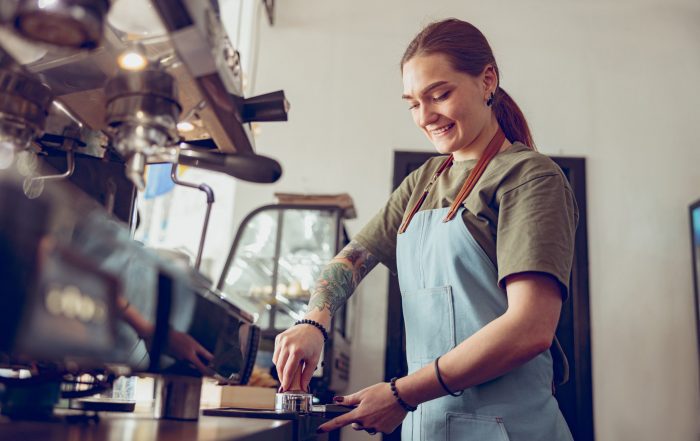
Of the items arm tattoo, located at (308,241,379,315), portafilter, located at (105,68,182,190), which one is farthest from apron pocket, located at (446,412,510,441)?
portafilter, located at (105,68,182,190)

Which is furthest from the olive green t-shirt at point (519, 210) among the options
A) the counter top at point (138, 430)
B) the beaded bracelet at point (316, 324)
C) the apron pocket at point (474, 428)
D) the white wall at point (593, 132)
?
the white wall at point (593, 132)

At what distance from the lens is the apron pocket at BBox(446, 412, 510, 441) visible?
3.77 ft

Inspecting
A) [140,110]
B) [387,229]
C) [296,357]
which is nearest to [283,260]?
[387,229]

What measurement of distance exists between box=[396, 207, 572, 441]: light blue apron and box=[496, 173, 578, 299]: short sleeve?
0.08m

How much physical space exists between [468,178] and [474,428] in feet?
1.57

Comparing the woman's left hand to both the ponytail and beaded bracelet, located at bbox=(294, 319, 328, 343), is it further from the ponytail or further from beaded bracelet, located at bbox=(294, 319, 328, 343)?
the ponytail

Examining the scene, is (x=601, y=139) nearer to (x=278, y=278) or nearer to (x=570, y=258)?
(x=278, y=278)

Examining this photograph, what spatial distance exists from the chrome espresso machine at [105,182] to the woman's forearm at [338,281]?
0.28 metres

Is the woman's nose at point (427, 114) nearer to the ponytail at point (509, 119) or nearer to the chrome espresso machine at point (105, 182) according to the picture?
the ponytail at point (509, 119)

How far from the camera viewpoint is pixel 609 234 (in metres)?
3.58

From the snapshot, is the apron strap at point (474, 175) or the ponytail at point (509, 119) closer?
the apron strap at point (474, 175)

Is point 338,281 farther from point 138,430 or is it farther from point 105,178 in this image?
point 138,430

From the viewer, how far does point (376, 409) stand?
1094 millimetres

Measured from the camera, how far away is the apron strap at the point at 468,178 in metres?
1.32
